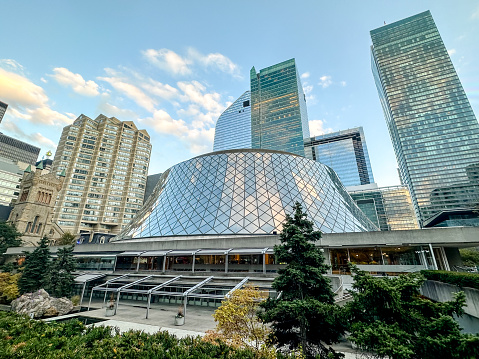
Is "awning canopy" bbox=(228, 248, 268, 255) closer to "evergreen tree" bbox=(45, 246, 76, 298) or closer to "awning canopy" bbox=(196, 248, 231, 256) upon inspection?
"awning canopy" bbox=(196, 248, 231, 256)

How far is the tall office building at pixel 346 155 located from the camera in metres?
144

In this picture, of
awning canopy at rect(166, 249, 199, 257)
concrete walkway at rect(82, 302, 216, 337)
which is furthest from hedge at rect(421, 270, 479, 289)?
awning canopy at rect(166, 249, 199, 257)

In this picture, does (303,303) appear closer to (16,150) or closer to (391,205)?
(391,205)

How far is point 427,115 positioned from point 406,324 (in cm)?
18519

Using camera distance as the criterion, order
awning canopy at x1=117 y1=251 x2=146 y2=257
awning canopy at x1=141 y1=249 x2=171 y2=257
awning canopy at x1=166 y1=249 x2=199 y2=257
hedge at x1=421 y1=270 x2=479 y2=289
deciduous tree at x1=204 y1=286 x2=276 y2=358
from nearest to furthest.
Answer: deciduous tree at x1=204 y1=286 x2=276 y2=358 → hedge at x1=421 y1=270 x2=479 y2=289 → awning canopy at x1=166 y1=249 x2=199 y2=257 → awning canopy at x1=141 y1=249 x2=171 y2=257 → awning canopy at x1=117 y1=251 x2=146 y2=257

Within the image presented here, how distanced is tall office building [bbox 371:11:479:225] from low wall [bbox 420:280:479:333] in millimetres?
Result: 138920

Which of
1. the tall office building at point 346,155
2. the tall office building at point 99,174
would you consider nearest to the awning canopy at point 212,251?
the tall office building at point 99,174

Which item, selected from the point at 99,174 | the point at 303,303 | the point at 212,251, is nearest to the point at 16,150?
the point at 99,174

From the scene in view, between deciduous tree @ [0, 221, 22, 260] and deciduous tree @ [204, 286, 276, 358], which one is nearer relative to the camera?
deciduous tree @ [204, 286, 276, 358]

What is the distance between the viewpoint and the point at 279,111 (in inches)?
6432

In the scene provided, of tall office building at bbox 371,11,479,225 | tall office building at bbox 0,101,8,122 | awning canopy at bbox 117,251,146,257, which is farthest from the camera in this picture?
tall office building at bbox 0,101,8,122

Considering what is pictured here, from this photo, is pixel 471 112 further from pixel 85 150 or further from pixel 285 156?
pixel 85 150

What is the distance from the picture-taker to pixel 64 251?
29.3 m

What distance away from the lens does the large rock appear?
22.2 m
